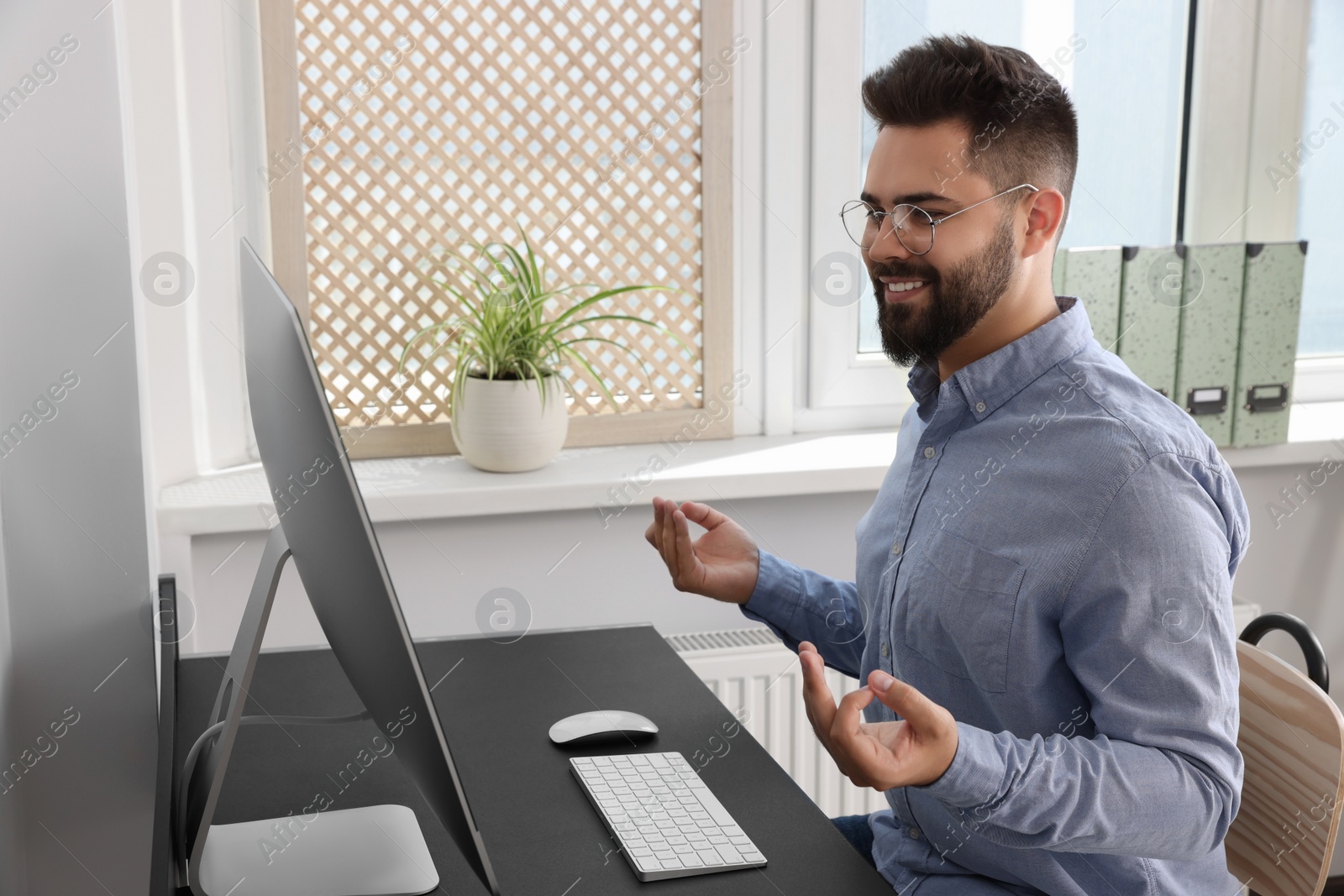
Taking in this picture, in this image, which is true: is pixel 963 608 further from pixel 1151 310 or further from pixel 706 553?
pixel 1151 310

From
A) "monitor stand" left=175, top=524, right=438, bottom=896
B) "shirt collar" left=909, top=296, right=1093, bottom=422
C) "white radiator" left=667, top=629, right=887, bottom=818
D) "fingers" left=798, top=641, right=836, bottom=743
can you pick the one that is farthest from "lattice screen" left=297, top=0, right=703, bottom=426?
"fingers" left=798, top=641, right=836, bottom=743

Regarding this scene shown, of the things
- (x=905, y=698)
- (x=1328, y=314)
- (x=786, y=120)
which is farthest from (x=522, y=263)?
(x=1328, y=314)

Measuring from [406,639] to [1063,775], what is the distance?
1.69ft

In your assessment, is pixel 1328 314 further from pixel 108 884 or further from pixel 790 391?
pixel 108 884

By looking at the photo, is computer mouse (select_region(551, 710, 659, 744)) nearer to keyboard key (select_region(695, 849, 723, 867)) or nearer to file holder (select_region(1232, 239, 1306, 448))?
keyboard key (select_region(695, 849, 723, 867))

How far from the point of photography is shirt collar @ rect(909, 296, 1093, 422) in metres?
1.07

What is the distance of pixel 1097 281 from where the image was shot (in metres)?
1.89

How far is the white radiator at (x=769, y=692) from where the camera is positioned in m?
1.80

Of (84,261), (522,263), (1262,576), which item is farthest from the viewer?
(1262,576)

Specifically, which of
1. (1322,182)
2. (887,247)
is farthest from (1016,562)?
(1322,182)

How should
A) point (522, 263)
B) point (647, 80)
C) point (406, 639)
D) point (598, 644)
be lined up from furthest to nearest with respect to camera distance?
1. point (647, 80)
2. point (522, 263)
3. point (598, 644)
4. point (406, 639)

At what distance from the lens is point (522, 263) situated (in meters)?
1.75

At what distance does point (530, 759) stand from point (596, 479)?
2.38 ft

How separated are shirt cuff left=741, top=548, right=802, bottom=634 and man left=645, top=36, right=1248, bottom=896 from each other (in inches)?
3.4
